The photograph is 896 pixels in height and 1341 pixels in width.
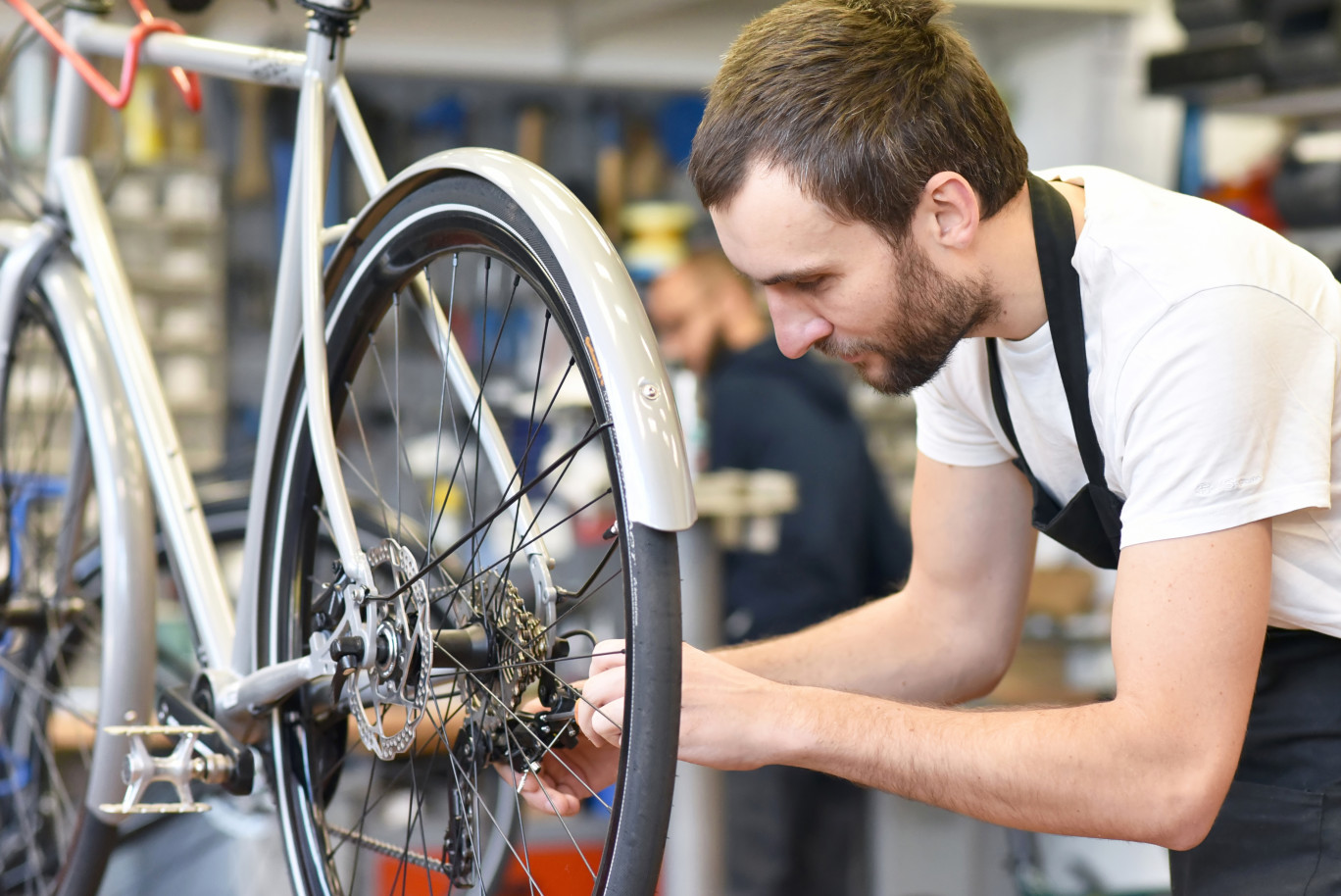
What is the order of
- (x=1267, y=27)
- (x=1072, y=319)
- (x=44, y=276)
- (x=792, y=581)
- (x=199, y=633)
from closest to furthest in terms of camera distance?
(x=1072, y=319) < (x=199, y=633) < (x=44, y=276) < (x=792, y=581) < (x=1267, y=27)

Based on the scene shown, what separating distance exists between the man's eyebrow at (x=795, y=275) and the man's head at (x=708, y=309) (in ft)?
6.95

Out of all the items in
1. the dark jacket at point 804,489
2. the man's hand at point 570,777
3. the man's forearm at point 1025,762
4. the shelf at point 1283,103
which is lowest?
the dark jacket at point 804,489

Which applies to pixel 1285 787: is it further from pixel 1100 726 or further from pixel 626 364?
pixel 626 364

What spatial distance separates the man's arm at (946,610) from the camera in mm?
1163

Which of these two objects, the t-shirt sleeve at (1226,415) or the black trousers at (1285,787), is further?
the black trousers at (1285,787)

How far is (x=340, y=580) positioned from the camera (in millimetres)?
963

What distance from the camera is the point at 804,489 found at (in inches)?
106

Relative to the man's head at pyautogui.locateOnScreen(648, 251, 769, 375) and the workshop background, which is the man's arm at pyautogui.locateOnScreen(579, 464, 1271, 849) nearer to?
the workshop background

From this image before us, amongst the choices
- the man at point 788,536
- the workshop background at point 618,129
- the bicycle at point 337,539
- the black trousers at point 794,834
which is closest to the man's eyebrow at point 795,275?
the bicycle at point 337,539

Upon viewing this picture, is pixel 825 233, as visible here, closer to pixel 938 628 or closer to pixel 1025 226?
pixel 1025 226

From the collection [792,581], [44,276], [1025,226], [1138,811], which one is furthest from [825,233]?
[792,581]

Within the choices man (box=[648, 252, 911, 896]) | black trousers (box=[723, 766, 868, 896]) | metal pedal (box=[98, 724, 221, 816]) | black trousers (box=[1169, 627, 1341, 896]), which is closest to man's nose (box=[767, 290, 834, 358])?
black trousers (box=[1169, 627, 1341, 896])

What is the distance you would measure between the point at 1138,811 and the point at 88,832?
96 cm

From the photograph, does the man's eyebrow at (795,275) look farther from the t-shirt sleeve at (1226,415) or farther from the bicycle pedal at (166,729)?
the bicycle pedal at (166,729)
